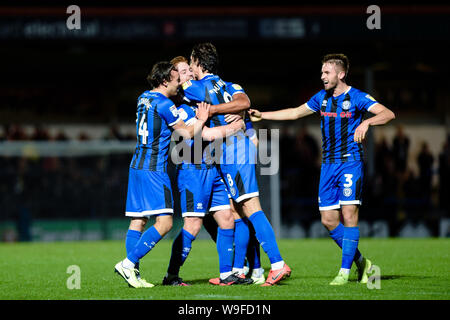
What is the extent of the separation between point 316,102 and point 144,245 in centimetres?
212

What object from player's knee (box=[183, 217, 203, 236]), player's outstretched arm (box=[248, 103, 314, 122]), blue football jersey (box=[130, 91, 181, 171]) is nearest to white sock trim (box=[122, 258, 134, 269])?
player's knee (box=[183, 217, 203, 236])

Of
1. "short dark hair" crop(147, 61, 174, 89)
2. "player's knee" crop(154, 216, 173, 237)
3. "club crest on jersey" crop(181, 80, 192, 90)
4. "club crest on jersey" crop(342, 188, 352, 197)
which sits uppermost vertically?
"short dark hair" crop(147, 61, 174, 89)

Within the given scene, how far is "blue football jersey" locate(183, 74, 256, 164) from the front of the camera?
266 inches

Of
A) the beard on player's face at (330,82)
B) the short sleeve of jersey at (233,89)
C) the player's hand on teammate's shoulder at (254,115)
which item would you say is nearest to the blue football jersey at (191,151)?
the short sleeve of jersey at (233,89)

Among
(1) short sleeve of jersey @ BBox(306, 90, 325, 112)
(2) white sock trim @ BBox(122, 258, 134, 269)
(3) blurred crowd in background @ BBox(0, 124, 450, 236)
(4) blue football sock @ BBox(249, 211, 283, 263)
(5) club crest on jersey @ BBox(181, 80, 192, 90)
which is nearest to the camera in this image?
(2) white sock trim @ BBox(122, 258, 134, 269)

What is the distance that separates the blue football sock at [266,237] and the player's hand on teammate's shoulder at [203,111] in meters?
0.93

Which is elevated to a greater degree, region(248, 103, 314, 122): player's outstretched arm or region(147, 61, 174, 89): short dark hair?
region(147, 61, 174, 89): short dark hair

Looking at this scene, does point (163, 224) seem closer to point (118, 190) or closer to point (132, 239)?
point (132, 239)

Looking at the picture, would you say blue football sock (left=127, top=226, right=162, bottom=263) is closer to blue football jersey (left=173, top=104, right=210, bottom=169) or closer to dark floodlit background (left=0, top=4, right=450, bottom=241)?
blue football jersey (left=173, top=104, right=210, bottom=169)

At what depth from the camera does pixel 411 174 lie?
16.5 meters

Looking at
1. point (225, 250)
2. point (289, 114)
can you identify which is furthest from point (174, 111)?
point (289, 114)

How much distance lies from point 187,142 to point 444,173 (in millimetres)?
10404
